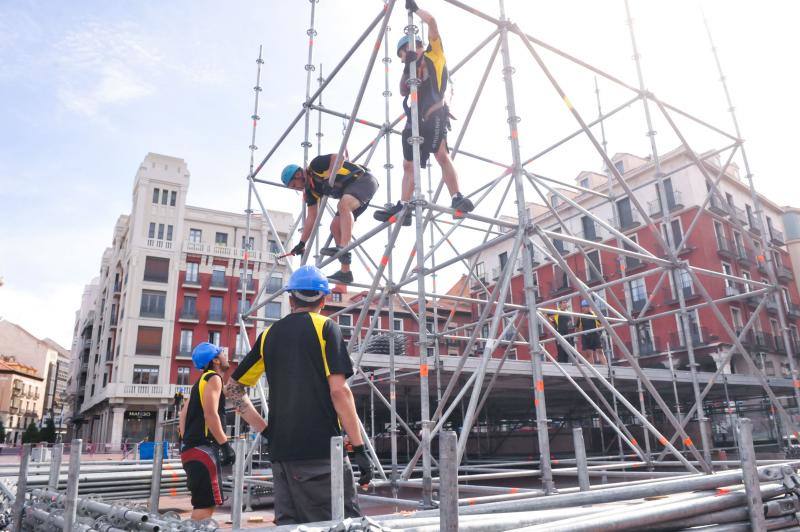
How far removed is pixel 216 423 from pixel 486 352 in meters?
2.31

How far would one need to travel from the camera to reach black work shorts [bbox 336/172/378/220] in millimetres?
7441

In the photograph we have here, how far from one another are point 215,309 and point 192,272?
10.1 feet

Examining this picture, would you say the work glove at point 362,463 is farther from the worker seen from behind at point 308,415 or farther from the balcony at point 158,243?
the balcony at point 158,243

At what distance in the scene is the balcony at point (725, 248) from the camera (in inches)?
1104

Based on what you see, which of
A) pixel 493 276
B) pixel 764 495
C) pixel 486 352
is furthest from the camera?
pixel 493 276

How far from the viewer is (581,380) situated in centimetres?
1408

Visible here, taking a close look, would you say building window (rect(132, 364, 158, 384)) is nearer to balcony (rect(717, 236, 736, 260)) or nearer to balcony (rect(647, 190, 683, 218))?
balcony (rect(647, 190, 683, 218))

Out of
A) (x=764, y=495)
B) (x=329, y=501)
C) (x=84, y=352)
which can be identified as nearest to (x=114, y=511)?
(x=329, y=501)

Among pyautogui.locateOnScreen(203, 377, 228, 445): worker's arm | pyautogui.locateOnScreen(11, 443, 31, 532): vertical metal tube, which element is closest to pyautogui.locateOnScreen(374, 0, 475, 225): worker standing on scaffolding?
pyautogui.locateOnScreen(203, 377, 228, 445): worker's arm

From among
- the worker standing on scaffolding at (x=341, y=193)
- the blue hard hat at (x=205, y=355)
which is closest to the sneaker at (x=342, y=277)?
the worker standing on scaffolding at (x=341, y=193)

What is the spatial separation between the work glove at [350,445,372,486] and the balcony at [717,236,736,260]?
29.0 meters

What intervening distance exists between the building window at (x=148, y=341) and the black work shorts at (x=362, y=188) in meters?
34.8

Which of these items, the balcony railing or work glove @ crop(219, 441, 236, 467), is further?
the balcony railing

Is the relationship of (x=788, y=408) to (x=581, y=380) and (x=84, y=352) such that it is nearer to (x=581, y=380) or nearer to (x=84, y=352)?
(x=581, y=380)
